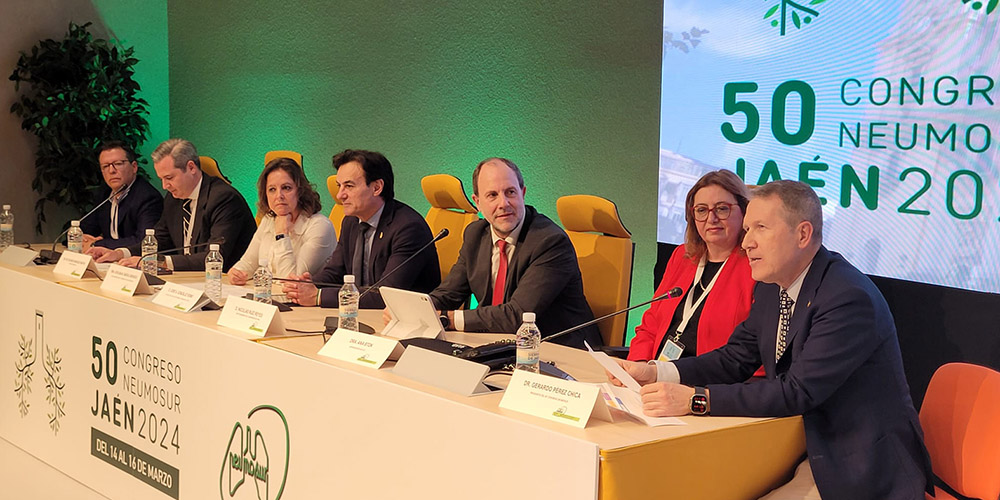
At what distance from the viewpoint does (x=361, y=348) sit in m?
2.27

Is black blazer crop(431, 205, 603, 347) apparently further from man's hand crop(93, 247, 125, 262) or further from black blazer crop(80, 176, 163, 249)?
black blazer crop(80, 176, 163, 249)

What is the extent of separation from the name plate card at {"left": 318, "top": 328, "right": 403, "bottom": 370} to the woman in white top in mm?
1512

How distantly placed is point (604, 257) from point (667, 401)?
156 cm

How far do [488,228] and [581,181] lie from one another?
1.72 meters

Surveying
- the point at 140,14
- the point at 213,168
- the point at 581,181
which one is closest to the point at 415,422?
the point at 581,181

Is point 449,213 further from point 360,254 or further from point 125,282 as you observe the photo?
point 125,282

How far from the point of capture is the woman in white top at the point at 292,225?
3.78 meters

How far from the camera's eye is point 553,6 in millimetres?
4949

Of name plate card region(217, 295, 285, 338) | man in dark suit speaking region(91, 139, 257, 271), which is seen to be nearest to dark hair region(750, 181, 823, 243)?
name plate card region(217, 295, 285, 338)

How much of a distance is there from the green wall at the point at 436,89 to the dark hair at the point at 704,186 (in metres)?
1.76

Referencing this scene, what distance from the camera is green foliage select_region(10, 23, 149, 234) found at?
259 inches

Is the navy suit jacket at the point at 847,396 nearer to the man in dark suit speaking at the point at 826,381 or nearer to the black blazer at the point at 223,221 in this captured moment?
the man in dark suit speaking at the point at 826,381

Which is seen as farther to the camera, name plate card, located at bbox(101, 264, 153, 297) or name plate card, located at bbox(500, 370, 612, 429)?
name plate card, located at bbox(101, 264, 153, 297)

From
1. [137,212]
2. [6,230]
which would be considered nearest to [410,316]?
[6,230]
